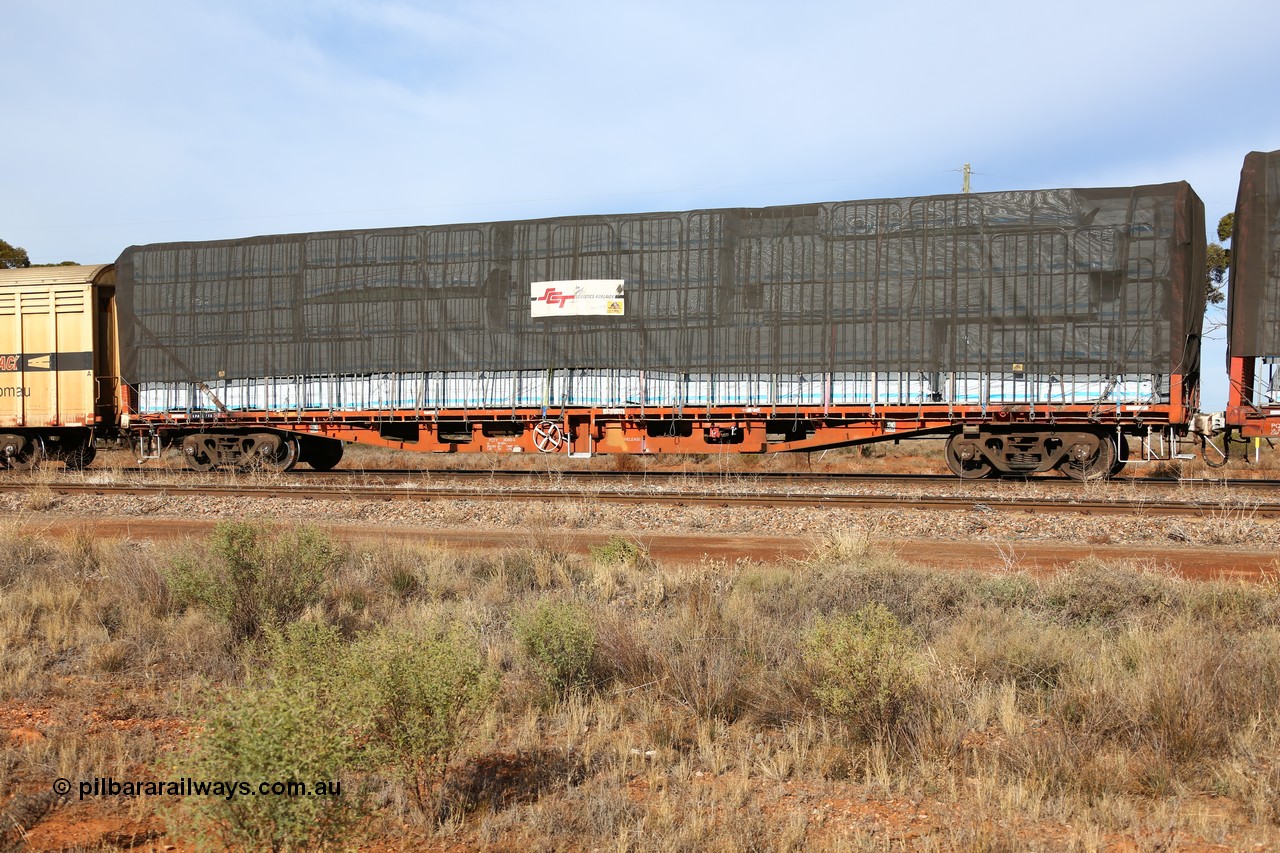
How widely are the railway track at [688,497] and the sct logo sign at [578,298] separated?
160 inches

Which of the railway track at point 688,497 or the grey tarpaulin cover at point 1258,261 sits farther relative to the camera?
the grey tarpaulin cover at point 1258,261

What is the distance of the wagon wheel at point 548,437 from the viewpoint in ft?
55.6

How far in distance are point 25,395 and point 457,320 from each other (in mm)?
9991

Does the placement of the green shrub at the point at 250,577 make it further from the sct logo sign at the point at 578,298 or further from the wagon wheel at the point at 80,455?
the wagon wheel at the point at 80,455

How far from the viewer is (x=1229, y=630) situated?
6.29 metres

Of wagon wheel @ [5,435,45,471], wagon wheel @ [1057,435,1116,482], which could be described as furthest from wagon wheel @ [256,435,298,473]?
wagon wheel @ [1057,435,1116,482]

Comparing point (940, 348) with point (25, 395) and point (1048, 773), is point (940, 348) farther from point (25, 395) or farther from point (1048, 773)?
point (25, 395)

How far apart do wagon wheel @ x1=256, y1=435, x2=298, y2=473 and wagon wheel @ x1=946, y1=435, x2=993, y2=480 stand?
13.3 metres

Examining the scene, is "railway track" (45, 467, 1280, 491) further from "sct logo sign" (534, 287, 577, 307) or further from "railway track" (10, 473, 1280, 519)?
"sct logo sign" (534, 287, 577, 307)

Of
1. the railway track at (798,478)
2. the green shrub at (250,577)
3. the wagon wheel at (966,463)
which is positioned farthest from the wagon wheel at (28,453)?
the wagon wheel at (966,463)

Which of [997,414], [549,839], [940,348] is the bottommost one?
[549,839]

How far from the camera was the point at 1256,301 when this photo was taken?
44.5ft

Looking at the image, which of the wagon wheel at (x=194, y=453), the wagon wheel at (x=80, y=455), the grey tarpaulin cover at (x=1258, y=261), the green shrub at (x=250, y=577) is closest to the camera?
the green shrub at (x=250, y=577)

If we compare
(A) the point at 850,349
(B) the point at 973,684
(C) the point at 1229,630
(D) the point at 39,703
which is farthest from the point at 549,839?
(A) the point at 850,349
